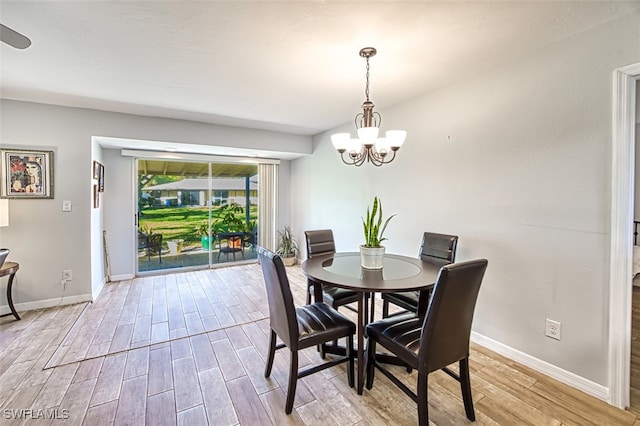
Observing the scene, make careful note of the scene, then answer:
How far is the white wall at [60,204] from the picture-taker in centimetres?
329

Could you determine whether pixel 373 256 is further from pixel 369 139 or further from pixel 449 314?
pixel 369 139

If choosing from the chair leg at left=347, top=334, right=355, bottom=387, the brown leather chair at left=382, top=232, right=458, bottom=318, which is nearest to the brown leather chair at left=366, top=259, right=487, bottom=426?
the chair leg at left=347, top=334, right=355, bottom=387

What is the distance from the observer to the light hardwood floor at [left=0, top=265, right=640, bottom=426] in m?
1.78

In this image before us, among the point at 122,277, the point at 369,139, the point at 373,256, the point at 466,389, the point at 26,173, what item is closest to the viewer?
the point at 466,389

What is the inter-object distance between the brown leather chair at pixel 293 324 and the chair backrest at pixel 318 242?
0.98 meters

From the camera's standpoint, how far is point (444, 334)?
1606 millimetres

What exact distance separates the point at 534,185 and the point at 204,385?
289 centimetres

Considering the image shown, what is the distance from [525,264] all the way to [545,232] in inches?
11.8

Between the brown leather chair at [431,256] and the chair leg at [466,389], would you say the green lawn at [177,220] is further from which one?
the chair leg at [466,389]

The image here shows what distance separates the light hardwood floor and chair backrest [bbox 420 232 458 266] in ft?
2.74

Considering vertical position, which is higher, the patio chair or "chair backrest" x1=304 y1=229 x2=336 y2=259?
"chair backrest" x1=304 y1=229 x2=336 y2=259

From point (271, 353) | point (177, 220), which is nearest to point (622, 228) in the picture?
point (271, 353)

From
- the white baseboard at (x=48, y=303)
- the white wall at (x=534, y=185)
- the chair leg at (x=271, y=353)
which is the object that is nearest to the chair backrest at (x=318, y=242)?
the white wall at (x=534, y=185)

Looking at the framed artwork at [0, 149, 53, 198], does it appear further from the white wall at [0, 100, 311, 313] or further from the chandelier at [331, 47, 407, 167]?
the chandelier at [331, 47, 407, 167]
